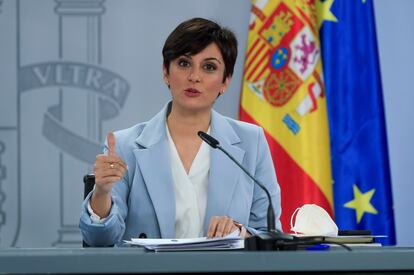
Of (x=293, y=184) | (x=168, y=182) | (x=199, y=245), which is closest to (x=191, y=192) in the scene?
(x=168, y=182)

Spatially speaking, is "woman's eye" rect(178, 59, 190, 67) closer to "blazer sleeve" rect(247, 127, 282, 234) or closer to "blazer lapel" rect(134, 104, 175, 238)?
"blazer lapel" rect(134, 104, 175, 238)

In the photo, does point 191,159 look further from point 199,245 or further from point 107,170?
point 199,245

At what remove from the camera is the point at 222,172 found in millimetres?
2428

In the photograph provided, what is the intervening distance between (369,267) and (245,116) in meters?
2.59

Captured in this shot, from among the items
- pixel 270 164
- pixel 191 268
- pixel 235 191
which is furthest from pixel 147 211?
pixel 191 268

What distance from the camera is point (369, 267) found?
137 centimetres

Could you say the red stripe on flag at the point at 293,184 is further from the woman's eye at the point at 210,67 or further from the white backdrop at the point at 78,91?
the woman's eye at the point at 210,67

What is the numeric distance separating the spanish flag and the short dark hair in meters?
1.41

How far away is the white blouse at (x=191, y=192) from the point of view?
7.72 feet

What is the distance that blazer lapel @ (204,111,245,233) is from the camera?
7.78 feet

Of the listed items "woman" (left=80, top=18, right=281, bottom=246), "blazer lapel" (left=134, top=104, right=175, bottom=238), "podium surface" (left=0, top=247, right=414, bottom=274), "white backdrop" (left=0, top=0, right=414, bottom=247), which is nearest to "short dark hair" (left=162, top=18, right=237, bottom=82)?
"woman" (left=80, top=18, right=281, bottom=246)

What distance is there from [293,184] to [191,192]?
5.11ft

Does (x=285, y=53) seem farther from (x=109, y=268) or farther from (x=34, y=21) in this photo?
(x=109, y=268)

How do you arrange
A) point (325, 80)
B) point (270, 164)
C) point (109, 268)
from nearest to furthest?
point (109, 268) → point (270, 164) → point (325, 80)
